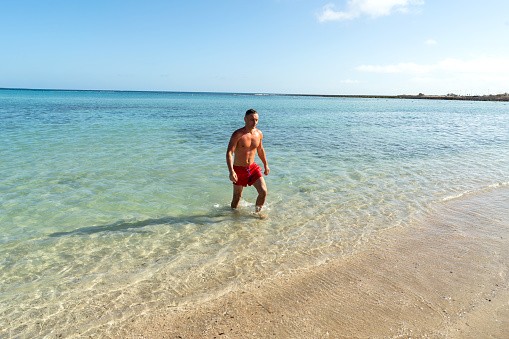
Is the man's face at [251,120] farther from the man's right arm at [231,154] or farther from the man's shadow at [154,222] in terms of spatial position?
the man's shadow at [154,222]

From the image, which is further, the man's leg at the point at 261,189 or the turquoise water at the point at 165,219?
the man's leg at the point at 261,189

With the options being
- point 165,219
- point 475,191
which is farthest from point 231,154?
point 475,191

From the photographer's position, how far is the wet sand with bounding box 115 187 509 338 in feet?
9.73

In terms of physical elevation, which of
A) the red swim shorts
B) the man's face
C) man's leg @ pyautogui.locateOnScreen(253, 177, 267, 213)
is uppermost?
the man's face

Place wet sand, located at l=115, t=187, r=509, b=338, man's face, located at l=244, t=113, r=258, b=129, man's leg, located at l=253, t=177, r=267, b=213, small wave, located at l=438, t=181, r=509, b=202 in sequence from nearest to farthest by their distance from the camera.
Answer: wet sand, located at l=115, t=187, r=509, b=338, man's face, located at l=244, t=113, r=258, b=129, man's leg, located at l=253, t=177, r=267, b=213, small wave, located at l=438, t=181, r=509, b=202

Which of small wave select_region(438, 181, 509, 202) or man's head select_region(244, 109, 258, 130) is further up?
man's head select_region(244, 109, 258, 130)

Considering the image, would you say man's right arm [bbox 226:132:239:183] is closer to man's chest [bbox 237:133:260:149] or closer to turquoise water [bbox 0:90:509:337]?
man's chest [bbox 237:133:260:149]

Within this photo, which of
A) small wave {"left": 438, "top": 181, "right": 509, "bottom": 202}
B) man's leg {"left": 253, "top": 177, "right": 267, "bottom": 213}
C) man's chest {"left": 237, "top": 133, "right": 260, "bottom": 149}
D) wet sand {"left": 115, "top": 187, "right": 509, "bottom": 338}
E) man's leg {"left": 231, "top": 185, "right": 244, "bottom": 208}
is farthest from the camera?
small wave {"left": 438, "top": 181, "right": 509, "bottom": 202}

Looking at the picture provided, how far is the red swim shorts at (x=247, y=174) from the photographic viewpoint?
5918mm

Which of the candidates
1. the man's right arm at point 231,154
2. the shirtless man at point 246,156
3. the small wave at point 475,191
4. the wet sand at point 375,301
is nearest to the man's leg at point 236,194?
the shirtless man at point 246,156

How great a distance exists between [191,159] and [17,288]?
728cm

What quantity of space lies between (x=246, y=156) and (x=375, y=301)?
323 centimetres

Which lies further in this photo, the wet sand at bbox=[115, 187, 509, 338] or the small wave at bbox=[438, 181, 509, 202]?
the small wave at bbox=[438, 181, 509, 202]

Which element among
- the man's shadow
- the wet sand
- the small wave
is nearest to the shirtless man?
the man's shadow
